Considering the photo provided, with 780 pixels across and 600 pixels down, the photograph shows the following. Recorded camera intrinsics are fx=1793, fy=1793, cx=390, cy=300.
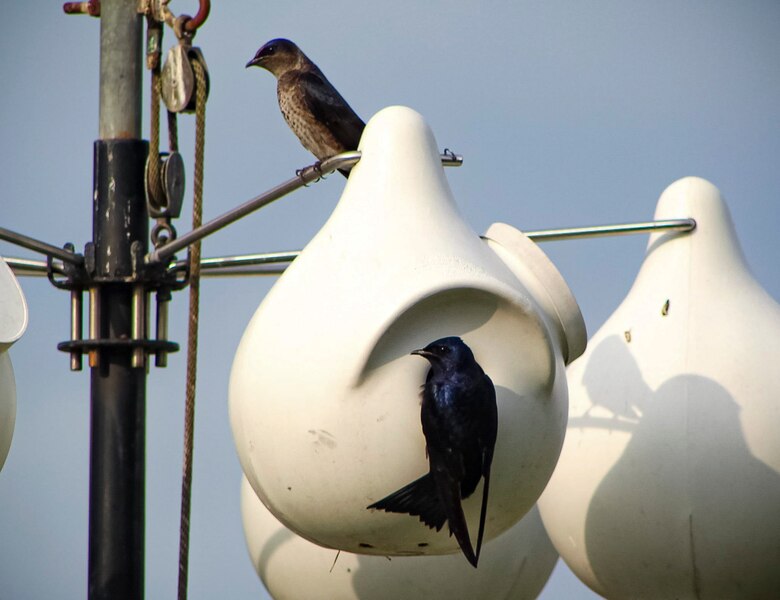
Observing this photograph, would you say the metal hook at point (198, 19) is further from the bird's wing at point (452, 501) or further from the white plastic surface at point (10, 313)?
the bird's wing at point (452, 501)

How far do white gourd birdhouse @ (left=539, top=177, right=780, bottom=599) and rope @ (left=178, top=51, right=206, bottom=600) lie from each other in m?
1.36

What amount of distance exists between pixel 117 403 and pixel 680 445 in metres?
1.55

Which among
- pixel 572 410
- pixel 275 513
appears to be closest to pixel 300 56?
pixel 572 410

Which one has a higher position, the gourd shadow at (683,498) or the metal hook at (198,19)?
the metal hook at (198,19)

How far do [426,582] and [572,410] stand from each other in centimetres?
70

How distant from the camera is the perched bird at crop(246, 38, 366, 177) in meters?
5.89

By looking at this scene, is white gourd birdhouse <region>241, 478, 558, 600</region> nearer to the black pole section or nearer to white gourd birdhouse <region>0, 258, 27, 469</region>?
the black pole section

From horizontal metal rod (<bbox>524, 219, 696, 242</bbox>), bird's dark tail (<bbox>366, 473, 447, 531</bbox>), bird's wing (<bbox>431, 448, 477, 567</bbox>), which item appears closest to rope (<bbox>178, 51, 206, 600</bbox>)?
bird's dark tail (<bbox>366, 473, 447, 531</bbox>)

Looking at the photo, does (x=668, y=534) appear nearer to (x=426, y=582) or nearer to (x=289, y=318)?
(x=426, y=582)

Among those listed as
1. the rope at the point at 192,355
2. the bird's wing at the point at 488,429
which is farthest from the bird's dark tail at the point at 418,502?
the rope at the point at 192,355

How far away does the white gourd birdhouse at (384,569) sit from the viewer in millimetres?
4957

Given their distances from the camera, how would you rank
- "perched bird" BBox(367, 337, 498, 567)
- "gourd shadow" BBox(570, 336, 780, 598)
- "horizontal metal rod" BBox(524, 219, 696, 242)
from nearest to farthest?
1. "perched bird" BBox(367, 337, 498, 567)
2. "gourd shadow" BBox(570, 336, 780, 598)
3. "horizontal metal rod" BBox(524, 219, 696, 242)

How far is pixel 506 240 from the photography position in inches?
174

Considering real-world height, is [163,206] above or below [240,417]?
above
